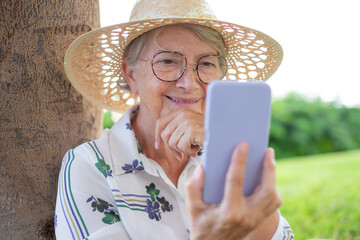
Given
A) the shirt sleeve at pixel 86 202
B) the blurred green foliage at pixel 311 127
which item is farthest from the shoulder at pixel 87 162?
the blurred green foliage at pixel 311 127

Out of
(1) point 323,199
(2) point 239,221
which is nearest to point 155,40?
(2) point 239,221

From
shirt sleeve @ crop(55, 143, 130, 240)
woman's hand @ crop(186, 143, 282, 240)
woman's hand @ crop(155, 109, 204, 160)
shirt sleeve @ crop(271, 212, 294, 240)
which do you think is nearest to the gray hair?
woman's hand @ crop(155, 109, 204, 160)

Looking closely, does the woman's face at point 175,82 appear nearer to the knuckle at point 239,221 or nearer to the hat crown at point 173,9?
the hat crown at point 173,9

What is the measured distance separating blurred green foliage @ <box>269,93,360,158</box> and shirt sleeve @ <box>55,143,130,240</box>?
1058 cm

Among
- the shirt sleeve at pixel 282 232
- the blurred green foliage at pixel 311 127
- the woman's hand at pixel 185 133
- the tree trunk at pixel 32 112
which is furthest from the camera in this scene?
the blurred green foliage at pixel 311 127

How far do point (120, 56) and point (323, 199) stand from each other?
190 inches

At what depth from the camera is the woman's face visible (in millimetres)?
2027

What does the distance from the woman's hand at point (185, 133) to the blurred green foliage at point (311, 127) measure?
1053cm

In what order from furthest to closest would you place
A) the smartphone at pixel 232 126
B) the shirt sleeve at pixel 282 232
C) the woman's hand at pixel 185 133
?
the shirt sleeve at pixel 282 232 < the woman's hand at pixel 185 133 < the smartphone at pixel 232 126

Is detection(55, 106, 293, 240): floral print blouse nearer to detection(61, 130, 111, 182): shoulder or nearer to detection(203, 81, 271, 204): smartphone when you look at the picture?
detection(61, 130, 111, 182): shoulder

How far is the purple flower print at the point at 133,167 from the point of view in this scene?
1.93 meters

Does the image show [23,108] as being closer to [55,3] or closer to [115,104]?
[55,3]

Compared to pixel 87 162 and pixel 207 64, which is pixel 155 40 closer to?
pixel 207 64

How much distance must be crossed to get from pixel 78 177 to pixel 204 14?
3.37 feet
